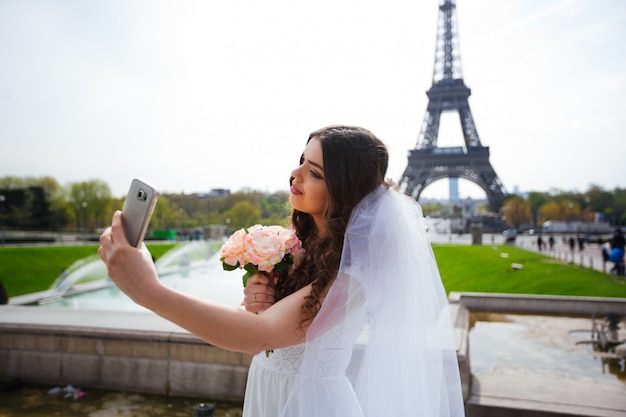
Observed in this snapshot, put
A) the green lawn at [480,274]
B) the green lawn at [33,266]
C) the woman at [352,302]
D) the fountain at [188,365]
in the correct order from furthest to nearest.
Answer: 1. the green lawn at [33,266]
2. the green lawn at [480,274]
3. the fountain at [188,365]
4. the woman at [352,302]

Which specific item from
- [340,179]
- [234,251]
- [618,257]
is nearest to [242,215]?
[618,257]

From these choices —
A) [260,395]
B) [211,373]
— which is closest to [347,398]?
[260,395]

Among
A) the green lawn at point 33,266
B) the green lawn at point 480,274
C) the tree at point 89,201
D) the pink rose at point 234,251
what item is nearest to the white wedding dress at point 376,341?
the pink rose at point 234,251

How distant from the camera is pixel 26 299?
40.0 feet

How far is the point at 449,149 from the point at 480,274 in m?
36.3

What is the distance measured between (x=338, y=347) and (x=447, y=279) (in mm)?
15347

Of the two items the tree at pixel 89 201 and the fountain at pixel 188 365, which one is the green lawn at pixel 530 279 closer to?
the fountain at pixel 188 365

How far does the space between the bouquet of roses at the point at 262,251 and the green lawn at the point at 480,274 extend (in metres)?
11.4

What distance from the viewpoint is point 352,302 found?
1815 mm

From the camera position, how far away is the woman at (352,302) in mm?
Answer: 1796

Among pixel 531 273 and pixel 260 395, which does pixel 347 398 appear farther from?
pixel 531 273

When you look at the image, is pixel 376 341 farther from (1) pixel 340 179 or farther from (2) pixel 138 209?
(2) pixel 138 209

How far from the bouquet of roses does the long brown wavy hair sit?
0.10 m

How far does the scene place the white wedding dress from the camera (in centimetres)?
184
